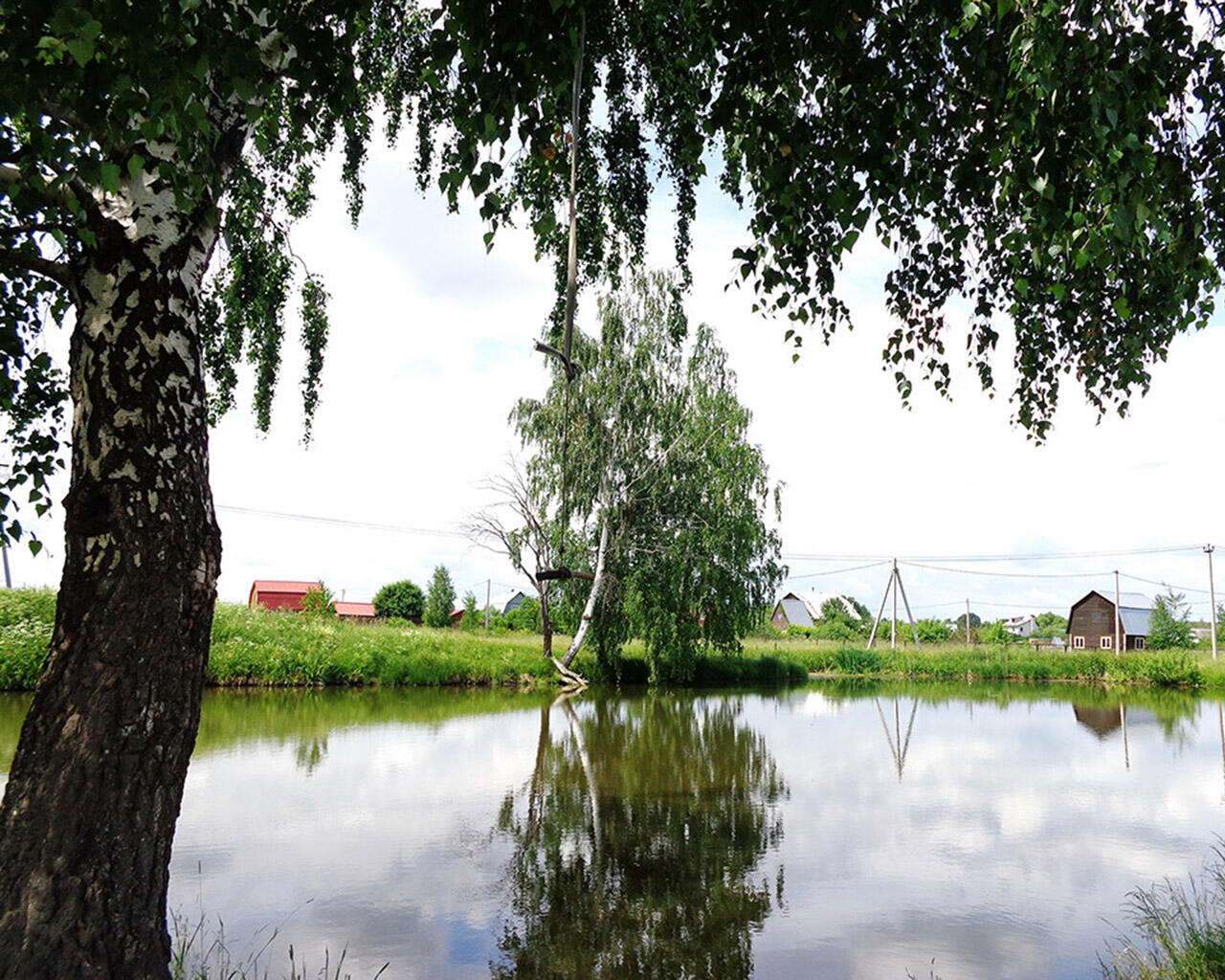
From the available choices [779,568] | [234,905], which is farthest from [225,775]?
[779,568]

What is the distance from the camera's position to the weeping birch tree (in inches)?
907

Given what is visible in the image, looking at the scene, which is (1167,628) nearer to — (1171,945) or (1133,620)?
(1133,620)

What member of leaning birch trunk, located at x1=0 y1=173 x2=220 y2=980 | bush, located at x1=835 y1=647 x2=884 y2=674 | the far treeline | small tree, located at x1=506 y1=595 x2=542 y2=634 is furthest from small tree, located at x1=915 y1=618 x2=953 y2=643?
leaning birch trunk, located at x1=0 y1=173 x2=220 y2=980

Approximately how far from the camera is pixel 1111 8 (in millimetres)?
2645

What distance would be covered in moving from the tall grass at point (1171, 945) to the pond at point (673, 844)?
0.70 feet

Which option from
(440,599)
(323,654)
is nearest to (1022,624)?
(440,599)

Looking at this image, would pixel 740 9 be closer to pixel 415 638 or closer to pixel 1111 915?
pixel 1111 915

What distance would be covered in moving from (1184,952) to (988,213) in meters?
3.67

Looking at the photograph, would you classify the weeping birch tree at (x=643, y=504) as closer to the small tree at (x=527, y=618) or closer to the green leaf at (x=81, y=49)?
the small tree at (x=527, y=618)

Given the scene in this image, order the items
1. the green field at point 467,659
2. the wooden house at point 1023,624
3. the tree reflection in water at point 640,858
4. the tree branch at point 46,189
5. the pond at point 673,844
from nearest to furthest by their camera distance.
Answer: the tree branch at point 46,189, the tree reflection in water at point 640,858, the pond at point 673,844, the green field at point 467,659, the wooden house at point 1023,624

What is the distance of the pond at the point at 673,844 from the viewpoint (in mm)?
4988

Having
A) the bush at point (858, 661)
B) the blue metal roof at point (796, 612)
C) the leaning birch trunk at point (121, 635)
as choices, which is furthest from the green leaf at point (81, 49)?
the blue metal roof at point (796, 612)

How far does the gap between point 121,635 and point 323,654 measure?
64.4ft

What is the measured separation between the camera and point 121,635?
110 inches
